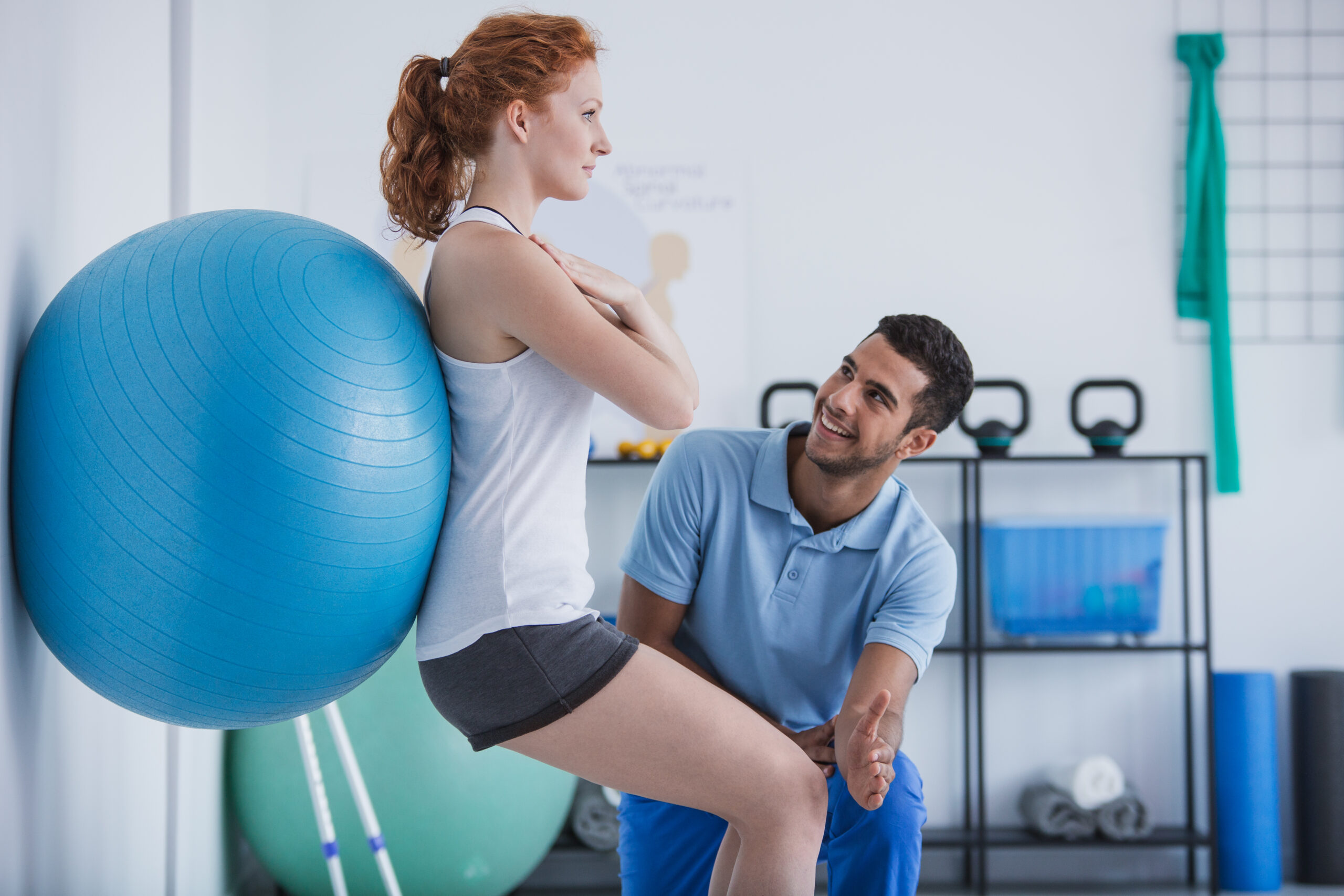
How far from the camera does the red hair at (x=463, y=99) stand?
1.25m

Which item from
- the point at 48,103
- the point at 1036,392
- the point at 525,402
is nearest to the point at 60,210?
the point at 48,103

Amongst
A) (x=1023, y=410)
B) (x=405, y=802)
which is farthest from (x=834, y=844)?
(x=1023, y=410)

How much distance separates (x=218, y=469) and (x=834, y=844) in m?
1.16

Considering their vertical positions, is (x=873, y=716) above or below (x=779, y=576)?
below

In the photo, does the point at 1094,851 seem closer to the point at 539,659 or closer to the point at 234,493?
the point at 539,659

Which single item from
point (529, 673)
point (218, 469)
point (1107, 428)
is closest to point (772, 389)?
point (1107, 428)

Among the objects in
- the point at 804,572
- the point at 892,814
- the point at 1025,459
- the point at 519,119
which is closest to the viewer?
the point at 519,119

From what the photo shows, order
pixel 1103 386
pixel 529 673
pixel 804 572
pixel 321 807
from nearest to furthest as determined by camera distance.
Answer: pixel 529 673 < pixel 804 572 < pixel 321 807 < pixel 1103 386

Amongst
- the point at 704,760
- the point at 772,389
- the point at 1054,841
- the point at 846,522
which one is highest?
the point at 772,389

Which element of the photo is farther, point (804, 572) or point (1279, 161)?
point (1279, 161)

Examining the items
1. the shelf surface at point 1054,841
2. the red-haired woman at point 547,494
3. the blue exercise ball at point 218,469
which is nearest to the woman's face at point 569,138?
the red-haired woman at point 547,494

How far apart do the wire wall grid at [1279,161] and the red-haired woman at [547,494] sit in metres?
2.48

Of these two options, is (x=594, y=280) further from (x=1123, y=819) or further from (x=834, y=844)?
(x=1123, y=819)

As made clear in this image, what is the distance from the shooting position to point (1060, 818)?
278cm
